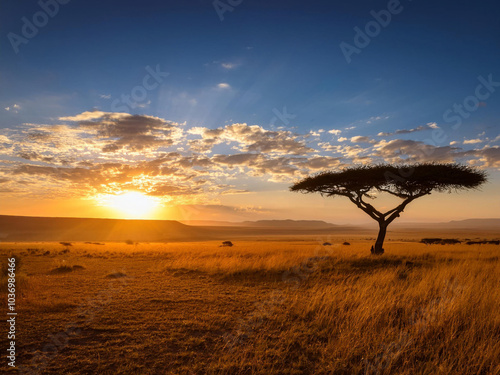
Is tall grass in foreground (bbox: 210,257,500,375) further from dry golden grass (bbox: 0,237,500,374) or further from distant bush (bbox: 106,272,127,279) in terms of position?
distant bush (bbox: 106,272,127,279)

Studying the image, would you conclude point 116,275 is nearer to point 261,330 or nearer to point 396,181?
point 261,330

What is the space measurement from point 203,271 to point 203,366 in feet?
31.9

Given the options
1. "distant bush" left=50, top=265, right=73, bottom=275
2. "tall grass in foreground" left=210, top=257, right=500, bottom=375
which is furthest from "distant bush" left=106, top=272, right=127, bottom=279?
"tall grass in foreground" left=210, top=257, right=500, bottom=375

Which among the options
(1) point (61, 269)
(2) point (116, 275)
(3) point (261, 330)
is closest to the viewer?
(3) point (261, 330)

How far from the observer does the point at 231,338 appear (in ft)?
18.8

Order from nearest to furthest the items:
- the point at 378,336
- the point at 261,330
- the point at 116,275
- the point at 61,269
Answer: the point at 378,336, the point at 261,330, the point at 116,275, the point at 61,269

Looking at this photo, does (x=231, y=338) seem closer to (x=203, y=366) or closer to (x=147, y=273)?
(x=203, y=366)

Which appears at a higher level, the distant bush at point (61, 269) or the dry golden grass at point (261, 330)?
the dry golden grass at point (261, 330)

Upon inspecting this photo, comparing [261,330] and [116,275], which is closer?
[261,330]

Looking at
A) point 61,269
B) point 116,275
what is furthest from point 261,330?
point 61,269

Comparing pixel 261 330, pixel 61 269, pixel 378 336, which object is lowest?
pixel 61 269

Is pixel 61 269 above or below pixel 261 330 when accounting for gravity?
below

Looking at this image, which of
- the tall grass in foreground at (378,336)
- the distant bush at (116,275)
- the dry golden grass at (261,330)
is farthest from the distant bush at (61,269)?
the tall grass in foreground at (378,336)

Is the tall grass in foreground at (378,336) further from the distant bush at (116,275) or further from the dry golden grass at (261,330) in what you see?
the distant bush at (116,275)
